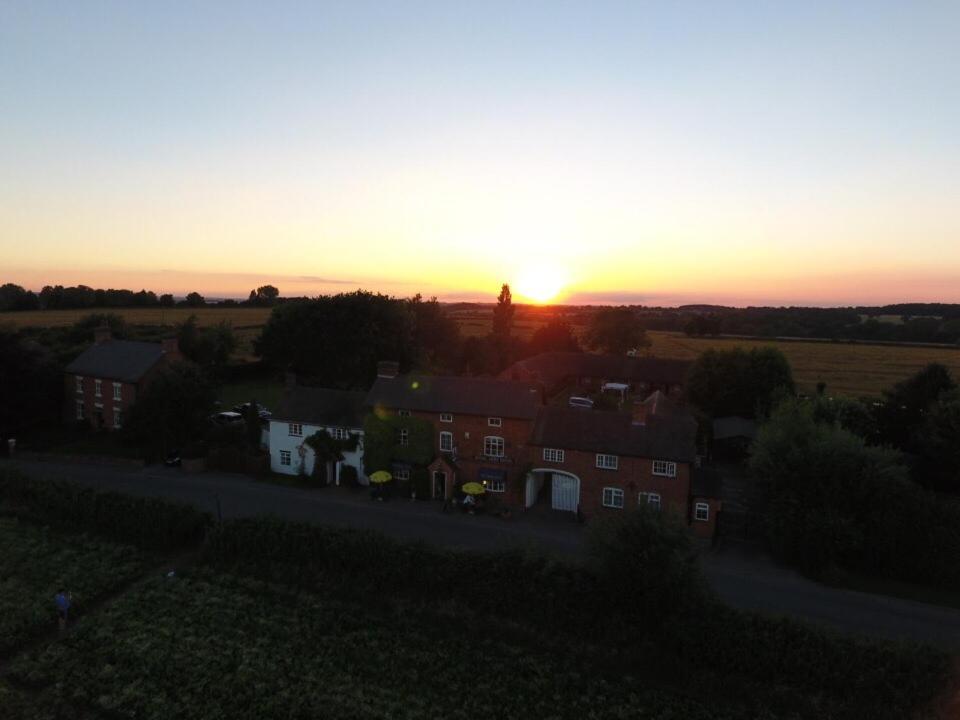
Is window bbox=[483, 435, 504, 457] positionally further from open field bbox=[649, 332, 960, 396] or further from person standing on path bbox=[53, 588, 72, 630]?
open field bbox=[649, 332, 960, 396]

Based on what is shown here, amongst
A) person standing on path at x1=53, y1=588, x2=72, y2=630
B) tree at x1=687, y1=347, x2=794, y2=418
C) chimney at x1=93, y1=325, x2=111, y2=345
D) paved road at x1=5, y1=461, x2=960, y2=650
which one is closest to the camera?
person standing on path at x1=53, y1=588, x2=72, y2=630

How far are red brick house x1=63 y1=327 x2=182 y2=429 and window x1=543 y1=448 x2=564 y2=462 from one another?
32462 millimetres

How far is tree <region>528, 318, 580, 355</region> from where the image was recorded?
91625mm

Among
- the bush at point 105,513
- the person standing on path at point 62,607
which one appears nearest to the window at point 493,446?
the bush at point 105,513

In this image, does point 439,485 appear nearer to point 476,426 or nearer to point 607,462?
point 476,426

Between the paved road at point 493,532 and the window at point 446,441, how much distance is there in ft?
11.3

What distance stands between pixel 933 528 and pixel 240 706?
28.7 metres

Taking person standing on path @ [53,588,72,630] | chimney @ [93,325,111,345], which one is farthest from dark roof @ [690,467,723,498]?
chimney @ [93,325,111,345]

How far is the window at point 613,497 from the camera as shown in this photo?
33.3m

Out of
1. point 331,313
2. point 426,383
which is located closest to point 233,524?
point 426,383

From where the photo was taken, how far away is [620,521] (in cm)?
2242

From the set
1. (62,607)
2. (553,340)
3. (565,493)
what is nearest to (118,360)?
(62,607)

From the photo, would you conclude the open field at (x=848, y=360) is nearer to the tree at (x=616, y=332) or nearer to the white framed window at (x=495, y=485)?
the tree at (x=616, y=332)

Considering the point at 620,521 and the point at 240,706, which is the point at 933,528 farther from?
the point at 240,706
